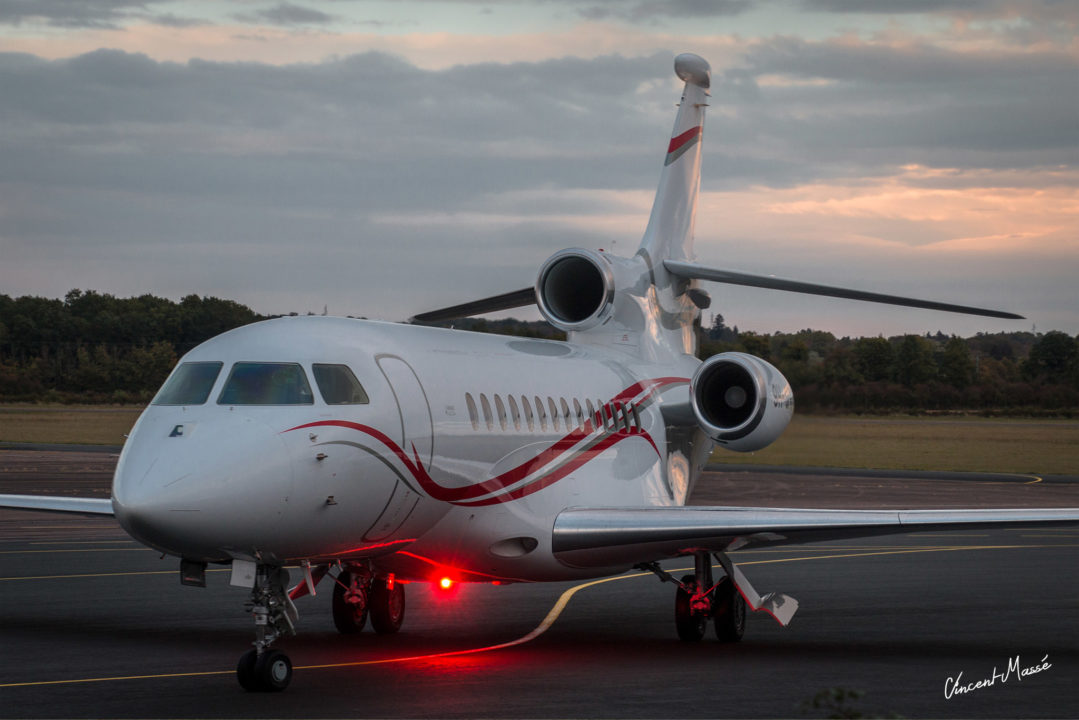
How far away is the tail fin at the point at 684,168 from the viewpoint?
22.1 m

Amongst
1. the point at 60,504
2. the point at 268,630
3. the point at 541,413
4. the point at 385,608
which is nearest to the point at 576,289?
the point at 541,413

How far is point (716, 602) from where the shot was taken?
16.3 metres

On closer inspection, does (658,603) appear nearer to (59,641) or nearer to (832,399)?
(59,641)

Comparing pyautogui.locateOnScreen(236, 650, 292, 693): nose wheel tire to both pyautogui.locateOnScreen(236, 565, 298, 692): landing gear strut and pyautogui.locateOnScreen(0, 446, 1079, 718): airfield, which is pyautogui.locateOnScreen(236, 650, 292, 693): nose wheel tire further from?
pyautogui.locateOnScreen(0, 446, 1079, 718): airfield

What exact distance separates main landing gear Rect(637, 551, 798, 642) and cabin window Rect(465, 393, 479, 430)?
333cm

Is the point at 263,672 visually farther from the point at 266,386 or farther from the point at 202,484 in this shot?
the point at 266,386

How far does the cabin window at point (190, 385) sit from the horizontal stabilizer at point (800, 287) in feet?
32.4

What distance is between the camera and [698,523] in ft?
49.4

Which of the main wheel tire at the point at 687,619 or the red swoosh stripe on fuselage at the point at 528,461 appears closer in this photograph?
the red swoosh stripe on fuselage at the point at 528,461

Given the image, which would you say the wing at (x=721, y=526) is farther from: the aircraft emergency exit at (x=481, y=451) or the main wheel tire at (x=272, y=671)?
the main wheel tire at (x=272, y=671)

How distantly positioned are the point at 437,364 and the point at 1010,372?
112 feet

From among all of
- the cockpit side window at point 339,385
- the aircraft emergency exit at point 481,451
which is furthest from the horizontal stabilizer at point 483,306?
the cockpit side window at point 339,385

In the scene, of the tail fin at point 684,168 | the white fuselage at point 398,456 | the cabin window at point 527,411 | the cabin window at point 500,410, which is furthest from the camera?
the tail fin at point 684,168

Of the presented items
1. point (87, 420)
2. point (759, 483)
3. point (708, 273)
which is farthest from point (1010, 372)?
point (87, 420)
